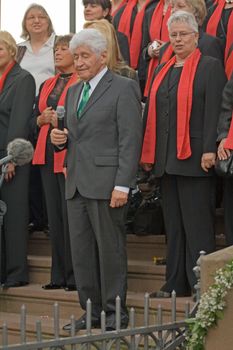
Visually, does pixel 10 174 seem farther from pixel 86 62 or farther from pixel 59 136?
pixel 86 62

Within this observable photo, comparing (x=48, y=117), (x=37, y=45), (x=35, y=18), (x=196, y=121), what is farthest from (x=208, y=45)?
(x=37, y=45)

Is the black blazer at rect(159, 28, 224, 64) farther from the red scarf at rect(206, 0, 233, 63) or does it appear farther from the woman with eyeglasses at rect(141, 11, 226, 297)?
the red scarf at rect(206, 0, 233, 63)

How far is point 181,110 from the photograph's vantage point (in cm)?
711

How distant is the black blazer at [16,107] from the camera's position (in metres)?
8.10

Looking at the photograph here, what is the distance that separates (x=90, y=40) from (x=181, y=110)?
0.81 metres

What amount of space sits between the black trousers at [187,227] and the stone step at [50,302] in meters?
0.18

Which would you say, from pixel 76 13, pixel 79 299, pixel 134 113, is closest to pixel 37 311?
pixel 79 299

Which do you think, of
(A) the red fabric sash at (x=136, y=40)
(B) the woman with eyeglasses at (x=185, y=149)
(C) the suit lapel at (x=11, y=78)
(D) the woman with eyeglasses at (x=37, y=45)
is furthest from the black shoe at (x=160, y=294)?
(D) the woman with eyeglasses at (x=37, y=45)

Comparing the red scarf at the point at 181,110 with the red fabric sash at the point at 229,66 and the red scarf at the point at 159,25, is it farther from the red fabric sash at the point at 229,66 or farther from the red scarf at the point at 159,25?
the red scarf at the point at 159,25

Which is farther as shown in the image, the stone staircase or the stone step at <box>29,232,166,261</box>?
the stone step at <box>29,232,166,261</box>

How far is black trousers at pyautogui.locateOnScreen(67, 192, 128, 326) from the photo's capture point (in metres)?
6.78

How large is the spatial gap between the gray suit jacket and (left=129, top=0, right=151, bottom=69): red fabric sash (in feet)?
6.22

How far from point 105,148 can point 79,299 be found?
107cm

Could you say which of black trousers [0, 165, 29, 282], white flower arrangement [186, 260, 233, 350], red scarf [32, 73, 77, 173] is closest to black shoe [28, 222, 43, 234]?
black trousers [0, 165, 29, 282]
